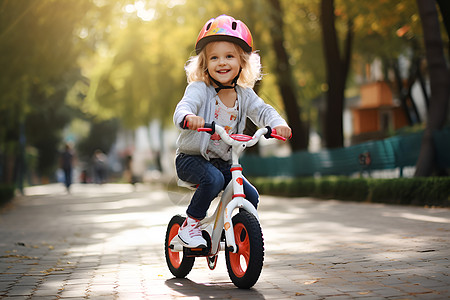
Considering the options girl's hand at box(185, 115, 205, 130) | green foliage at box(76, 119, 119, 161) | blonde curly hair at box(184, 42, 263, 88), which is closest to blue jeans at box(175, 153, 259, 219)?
girl's hand at box(185, 115, 205, 130)

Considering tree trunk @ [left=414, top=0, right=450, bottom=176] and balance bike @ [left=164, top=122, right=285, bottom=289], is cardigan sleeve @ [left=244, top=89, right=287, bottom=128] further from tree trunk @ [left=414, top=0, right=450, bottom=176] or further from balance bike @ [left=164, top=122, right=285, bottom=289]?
tree trunk @ [left=414, top=0, right=450, bottom=176]

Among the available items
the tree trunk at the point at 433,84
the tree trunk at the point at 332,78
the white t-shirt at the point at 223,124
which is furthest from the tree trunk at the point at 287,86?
the white t-shirt at the point at 223,124

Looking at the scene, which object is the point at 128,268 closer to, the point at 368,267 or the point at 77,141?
the point at 368,267

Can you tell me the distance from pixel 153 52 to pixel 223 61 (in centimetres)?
2652

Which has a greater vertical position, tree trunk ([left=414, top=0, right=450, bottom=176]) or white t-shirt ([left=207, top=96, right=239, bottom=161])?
tree trunk ([left=414, top=0, right=450, bottom=176])

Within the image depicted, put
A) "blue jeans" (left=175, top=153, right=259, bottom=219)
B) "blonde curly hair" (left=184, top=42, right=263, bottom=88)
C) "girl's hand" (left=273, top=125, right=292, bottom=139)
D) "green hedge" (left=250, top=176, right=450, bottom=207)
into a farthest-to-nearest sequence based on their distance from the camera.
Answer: "green hedge" (left=250, top=176, right=450, bottom=207)
"blonde curly hair" (left=184, top=42, right=263, bottom=88)
"blue jeans" (left=175, top=153, right=259, bottom=219)
"girl's hand" (left=273, top=125, right=292, bottom=139)

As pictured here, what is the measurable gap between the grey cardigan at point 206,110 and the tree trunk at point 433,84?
922 centimetres

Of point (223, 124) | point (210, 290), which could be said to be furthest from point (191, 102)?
point (210, 290)

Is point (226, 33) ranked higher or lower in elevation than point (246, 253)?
higher

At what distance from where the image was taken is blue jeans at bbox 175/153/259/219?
18.6ft

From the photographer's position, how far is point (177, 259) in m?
6.36

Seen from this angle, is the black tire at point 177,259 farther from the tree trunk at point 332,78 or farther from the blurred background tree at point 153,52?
the tree trunk at point 332,78

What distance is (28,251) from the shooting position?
28.7 feet

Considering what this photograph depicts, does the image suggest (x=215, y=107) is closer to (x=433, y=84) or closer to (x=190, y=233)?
(x=190, y=233)
